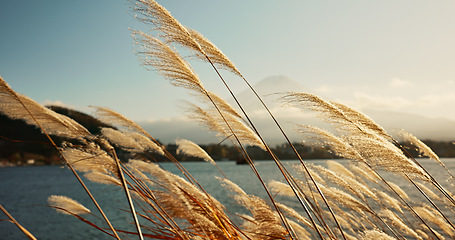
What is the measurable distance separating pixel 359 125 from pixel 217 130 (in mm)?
1208

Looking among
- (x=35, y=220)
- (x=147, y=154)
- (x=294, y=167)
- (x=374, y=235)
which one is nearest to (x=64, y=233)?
(x=35, y=220)

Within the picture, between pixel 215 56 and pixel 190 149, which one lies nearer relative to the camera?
pixel 215 56

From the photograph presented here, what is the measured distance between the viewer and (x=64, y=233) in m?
19.7

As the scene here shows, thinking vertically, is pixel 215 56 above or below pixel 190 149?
above

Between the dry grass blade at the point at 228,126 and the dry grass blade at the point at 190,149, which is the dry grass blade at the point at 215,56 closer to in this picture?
the dry grass blade at the point at 228,126

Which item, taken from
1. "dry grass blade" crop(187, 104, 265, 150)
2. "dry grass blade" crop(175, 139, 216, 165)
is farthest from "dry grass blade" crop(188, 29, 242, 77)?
"dry grass blade" crop(175, 139, 216, 165)


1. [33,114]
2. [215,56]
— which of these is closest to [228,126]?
[215,56]

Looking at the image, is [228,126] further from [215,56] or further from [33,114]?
[33,114]

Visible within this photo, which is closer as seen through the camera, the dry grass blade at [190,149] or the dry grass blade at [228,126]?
the dry grass blade at [228,126]

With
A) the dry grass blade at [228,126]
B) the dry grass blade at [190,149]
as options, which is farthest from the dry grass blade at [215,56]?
the dry grass blade at [190,149]

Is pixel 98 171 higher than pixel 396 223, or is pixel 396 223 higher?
pixel 98 171

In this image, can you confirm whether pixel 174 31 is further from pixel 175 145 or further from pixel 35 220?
pixel 35 220

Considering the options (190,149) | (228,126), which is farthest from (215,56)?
(190,149)

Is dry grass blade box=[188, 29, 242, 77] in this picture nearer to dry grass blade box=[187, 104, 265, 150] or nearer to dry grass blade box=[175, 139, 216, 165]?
dry grass blade box=[187, 104, 265, 150]
